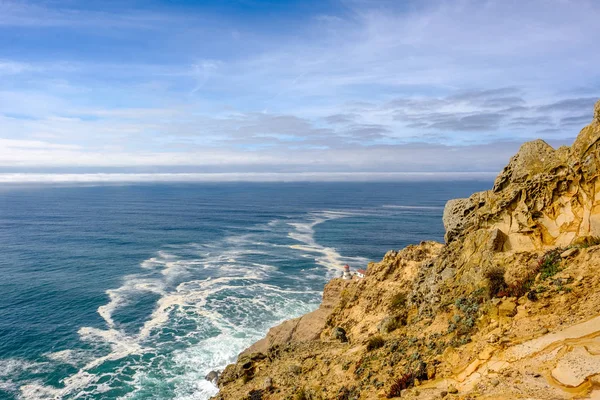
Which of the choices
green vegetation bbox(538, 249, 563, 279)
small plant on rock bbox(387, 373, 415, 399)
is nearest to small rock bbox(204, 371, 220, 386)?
small plant on rock bbox(387, 373, 415, 399)

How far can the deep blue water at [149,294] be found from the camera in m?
41.0

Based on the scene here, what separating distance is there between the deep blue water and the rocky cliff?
56.6 ft

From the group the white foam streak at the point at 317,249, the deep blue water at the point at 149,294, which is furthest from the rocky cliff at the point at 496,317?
the white foam streak at the point at 317,249

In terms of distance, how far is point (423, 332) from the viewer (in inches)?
822

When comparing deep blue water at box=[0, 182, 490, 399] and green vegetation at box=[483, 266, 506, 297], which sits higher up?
green vegetation at box=[483, 266, 506, 297]

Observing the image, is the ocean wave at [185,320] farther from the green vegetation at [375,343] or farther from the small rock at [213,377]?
the green vegetation at [375,343]

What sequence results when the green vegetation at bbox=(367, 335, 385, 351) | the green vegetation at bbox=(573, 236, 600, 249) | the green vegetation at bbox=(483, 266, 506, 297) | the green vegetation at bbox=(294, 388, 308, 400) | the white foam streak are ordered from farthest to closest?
the white foam streak < the green vegetation at bbox=(367, 335, 385, 351) < the green vegetation at bbox=(294, 388, 308, 400) < the green vegetation at bbox=(483, 266, 506, 297) < the green vegetation at bbox=(573, 236, 600, 249)

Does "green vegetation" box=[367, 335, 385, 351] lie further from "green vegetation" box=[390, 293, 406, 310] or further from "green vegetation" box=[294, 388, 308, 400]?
"green vegetation" box=[390, 293, 406, 310]

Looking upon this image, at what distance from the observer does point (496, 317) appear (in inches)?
697

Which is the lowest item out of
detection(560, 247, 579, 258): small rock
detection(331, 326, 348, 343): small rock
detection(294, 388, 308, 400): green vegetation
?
detection(331, 326, 348, 343): small rock

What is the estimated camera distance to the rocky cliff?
1385cm

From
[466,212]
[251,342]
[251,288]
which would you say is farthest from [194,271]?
[466,212]

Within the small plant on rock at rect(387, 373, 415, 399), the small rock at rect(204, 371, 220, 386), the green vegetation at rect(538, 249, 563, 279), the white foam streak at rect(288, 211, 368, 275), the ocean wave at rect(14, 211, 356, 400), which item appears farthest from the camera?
the white foam streak at rect(288, 211, 368, 275)

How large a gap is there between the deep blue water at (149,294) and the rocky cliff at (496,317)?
17250mm
